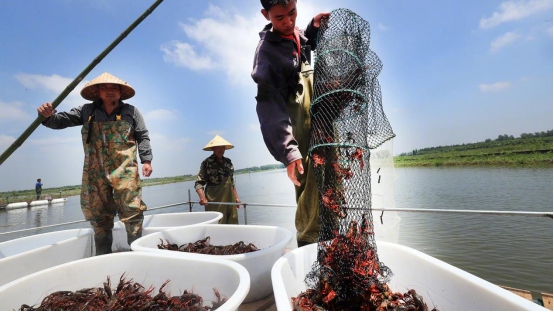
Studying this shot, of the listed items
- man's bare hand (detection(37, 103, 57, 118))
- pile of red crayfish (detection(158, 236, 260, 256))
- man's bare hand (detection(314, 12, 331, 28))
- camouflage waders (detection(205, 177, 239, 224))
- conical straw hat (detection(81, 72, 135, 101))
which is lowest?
pile of red crayfish (detection(158, 236, 260, 256))

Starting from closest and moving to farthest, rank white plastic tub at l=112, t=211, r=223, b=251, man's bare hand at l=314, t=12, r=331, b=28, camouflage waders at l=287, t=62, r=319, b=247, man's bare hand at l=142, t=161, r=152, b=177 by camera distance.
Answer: camouflage waders at l=287, t=62, r=319, b=247, man's bare hand at l=314, t=12, r=331, b=28, man's bare hand at l=142, t=161, r=152, b=177, white plastic tub at l=112, t=211, r=223, b=251

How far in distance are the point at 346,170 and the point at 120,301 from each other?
1.48 metres

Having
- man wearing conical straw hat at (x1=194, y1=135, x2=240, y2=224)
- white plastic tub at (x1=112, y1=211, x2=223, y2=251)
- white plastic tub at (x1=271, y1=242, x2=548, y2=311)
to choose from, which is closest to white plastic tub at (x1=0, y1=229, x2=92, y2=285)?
white plastic tub at (x1=112, y1=211, x2=223, y2=251)

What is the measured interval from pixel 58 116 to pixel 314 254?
2793 mm

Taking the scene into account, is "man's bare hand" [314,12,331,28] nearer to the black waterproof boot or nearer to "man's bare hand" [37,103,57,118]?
"man's bare hand" [37,103,57,118]

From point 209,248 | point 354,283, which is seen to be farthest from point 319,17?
point 209,248

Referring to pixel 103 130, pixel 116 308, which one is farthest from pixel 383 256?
pixel 103 130

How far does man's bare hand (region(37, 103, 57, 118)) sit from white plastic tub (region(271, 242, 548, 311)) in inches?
98.9

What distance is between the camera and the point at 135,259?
5.64 ft

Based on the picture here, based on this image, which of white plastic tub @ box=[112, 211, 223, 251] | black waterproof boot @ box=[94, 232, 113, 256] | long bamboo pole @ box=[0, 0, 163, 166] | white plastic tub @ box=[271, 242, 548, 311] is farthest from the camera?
white plastic tub @ box=[112, 211, 223, 251]

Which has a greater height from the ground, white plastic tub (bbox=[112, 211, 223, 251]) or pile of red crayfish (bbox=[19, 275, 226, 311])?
white plastic tub (bbox=[112, 211, 223, 251])

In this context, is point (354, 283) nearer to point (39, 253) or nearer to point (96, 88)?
point (39, 253)

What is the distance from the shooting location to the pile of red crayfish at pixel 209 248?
249 cm

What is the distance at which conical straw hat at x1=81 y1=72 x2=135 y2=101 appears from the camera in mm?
2689
